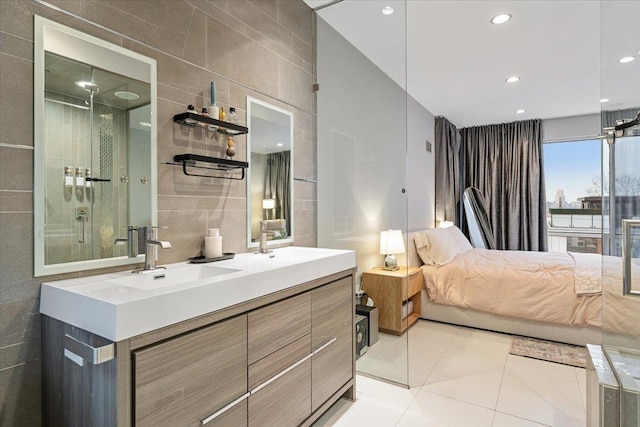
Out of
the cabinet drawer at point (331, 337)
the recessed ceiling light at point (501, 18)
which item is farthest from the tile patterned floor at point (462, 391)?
the recessed ceiling light at point (501, 18)

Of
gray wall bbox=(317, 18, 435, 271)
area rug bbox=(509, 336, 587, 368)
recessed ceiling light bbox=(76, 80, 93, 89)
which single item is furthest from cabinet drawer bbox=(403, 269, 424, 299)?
recessed ceiling light bbox=(76, 80, 93, 89)

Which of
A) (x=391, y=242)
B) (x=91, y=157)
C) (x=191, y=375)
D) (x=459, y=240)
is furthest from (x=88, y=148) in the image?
(x=459, y=240)

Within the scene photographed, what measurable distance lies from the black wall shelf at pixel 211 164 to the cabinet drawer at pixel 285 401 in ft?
3.49

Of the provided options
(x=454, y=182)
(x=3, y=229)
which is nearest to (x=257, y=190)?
(x=3, y=229)

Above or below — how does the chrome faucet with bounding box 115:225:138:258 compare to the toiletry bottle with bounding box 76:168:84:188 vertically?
below

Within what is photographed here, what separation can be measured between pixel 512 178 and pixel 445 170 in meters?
1.29

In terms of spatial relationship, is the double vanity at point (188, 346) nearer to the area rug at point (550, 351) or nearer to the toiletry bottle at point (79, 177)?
the toiletry bottle at point (79, 177)

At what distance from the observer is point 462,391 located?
2.22 metres

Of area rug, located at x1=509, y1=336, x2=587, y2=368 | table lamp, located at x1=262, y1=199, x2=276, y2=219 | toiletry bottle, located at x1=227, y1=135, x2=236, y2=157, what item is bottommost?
area rug, located at x1=509, y1=336, x2=587, y2=368

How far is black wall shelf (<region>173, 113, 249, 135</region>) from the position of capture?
1.59m

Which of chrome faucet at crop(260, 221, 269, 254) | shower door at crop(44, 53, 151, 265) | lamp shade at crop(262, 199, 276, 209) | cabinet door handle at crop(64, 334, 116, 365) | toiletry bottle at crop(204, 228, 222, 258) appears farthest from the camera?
lamp shade at crop(262, 199, 276, 209)

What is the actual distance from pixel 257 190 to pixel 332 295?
0.79 metres

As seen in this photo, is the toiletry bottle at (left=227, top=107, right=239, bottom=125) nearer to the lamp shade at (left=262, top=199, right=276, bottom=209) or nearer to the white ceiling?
the lamp shade at (left=262, top=199, right=276, bottom=209)

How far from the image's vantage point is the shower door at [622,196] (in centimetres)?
140
